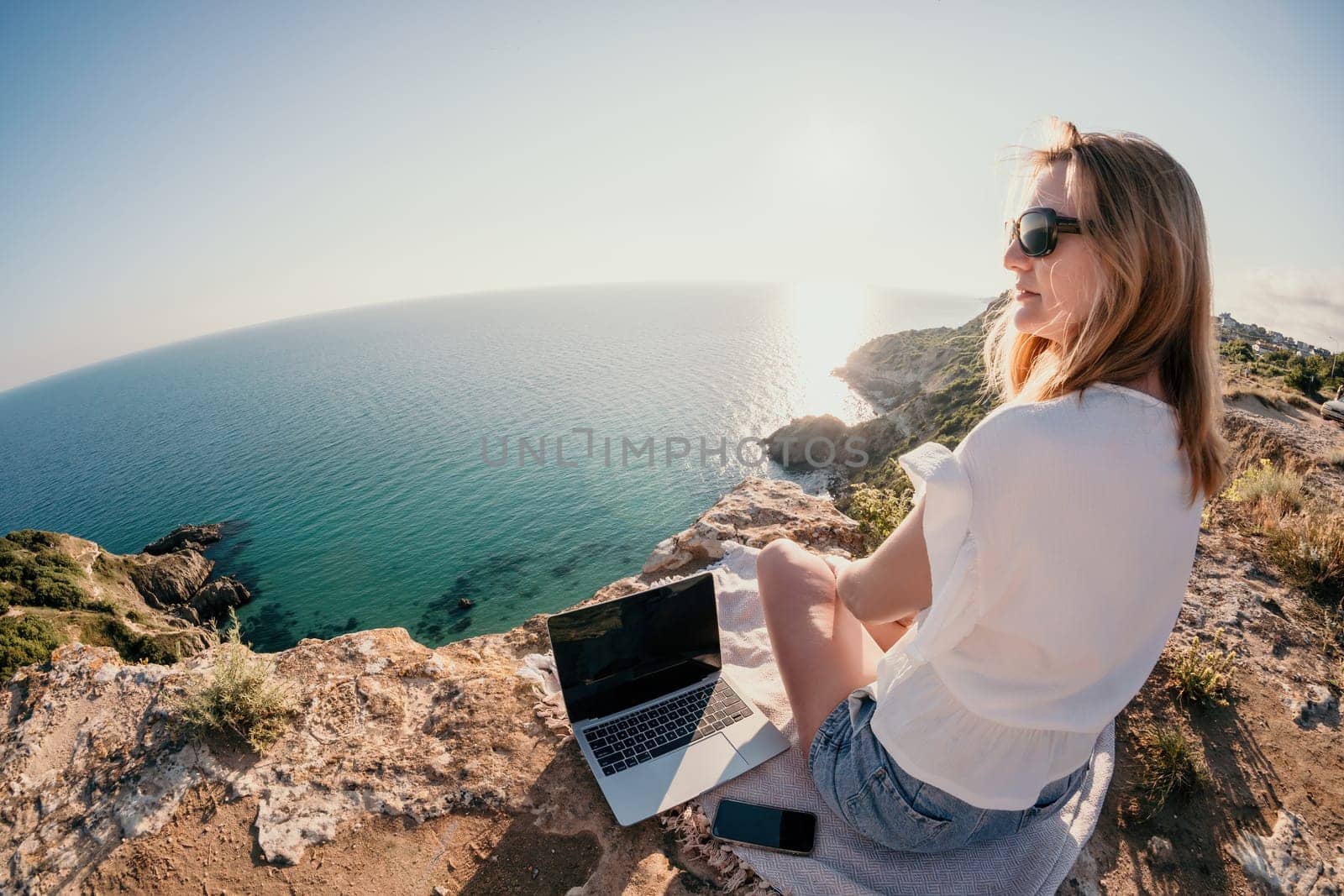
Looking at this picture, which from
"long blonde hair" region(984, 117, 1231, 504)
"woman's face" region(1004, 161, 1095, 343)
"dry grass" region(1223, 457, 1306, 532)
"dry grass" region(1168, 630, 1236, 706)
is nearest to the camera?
"long blonde hair" region(984, 117, 1231, 504)

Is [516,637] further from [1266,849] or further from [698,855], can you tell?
[1266,849]

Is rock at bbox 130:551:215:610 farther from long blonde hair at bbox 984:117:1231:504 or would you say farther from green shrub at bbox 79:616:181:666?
long blonde hair at bbox 984:117:1231:504

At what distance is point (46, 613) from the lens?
20.0 m

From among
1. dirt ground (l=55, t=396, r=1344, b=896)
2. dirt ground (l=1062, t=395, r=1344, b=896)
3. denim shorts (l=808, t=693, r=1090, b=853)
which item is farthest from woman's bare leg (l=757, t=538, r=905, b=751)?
dirt ground (l=1062, t=395, r=1344, b=896)

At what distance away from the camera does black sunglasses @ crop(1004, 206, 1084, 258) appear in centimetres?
184

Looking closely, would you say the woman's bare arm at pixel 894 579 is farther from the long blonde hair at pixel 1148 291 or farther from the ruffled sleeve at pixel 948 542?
the long blonde hair at pixel 1148 291

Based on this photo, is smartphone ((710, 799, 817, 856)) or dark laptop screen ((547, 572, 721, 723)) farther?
dark laptop screen ((547, 572, 721, 723))

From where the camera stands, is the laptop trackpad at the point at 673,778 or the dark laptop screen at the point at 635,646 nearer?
Answer: the laptop trackpad at the point at 673,778

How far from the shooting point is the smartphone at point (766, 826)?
2939mm

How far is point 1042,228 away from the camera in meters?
1.87

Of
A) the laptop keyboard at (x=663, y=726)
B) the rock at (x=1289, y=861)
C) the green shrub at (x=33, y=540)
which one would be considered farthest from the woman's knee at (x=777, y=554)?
the green shrub at (x=33, y=540)

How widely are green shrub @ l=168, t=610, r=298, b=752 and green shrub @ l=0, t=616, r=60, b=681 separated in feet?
53.8

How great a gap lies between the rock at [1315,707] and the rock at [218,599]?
39.0 metres

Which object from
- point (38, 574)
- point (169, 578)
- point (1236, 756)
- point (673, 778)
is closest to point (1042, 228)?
point (673, 778)
